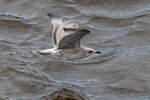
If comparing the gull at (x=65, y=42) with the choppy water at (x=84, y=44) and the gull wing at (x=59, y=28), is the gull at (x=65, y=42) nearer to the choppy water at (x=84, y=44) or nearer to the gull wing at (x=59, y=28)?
the gull wing at (x=59, y=28)

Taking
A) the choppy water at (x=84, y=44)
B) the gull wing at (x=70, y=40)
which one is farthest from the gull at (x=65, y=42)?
Result: the choppy water at (x=84, y=44)

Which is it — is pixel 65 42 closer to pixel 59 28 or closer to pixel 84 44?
pixel 59 28

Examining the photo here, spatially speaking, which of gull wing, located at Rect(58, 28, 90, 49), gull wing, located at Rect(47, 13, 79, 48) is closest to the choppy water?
gull wing, located at Rect(58, 28, 90, 49)

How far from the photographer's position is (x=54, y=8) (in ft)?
37.5

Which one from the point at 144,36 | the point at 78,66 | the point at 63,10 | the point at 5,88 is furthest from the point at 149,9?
the point at 5,88

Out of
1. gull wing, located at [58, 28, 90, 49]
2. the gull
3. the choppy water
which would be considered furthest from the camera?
the choppy water

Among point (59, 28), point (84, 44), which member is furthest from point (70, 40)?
point (84, 44)

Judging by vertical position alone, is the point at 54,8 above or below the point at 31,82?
above

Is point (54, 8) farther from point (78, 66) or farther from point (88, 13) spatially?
point (78, 66)

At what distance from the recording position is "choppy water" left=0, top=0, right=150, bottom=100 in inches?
313

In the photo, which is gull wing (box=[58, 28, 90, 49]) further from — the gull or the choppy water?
the choppy water

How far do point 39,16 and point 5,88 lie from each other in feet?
11.7

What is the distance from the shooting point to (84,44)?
A: 385 inches

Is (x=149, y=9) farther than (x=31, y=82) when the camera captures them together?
Yes
